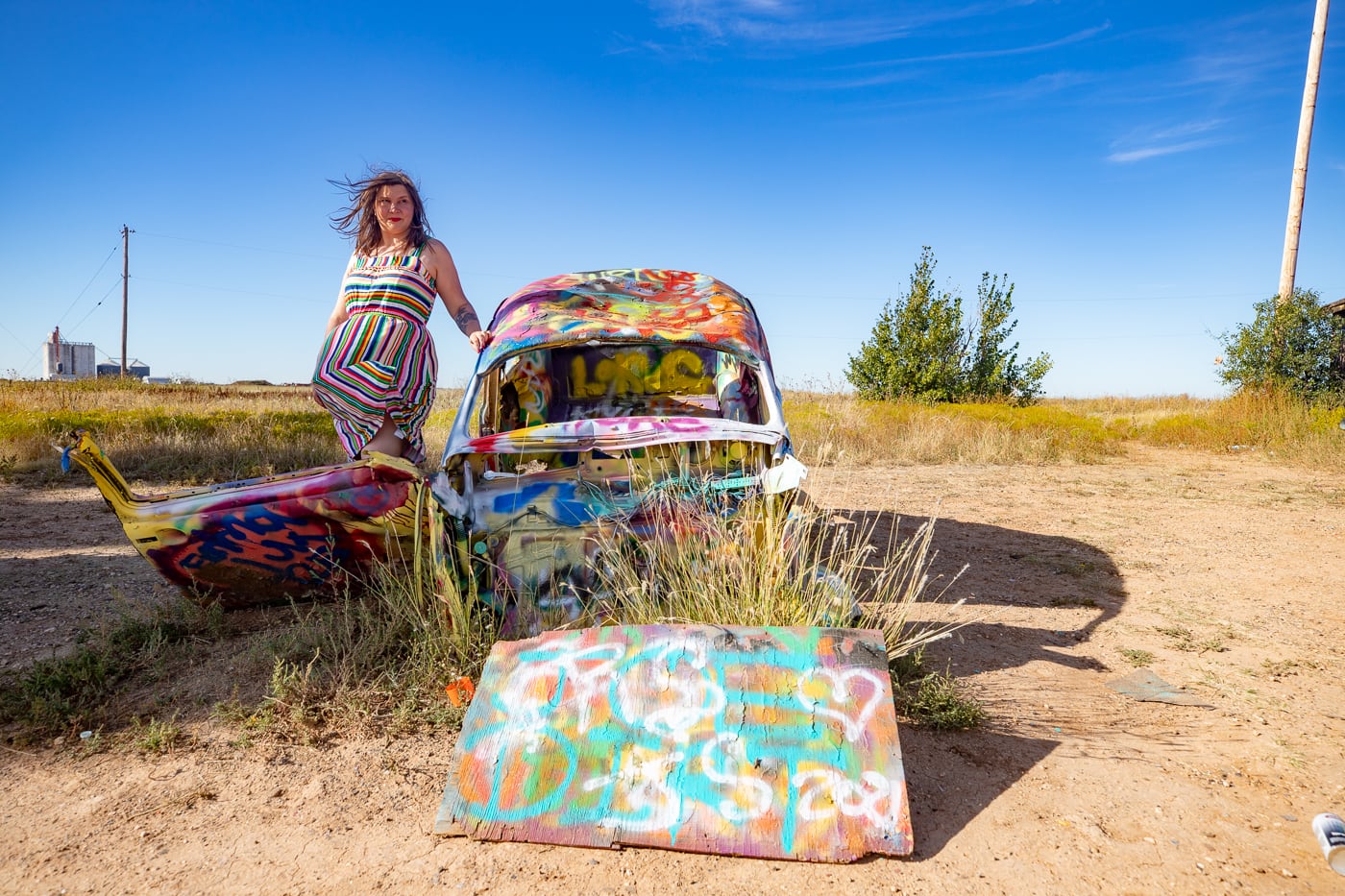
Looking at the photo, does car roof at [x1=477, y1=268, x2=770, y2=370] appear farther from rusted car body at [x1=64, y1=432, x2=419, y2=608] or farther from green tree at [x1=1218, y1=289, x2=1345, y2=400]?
green tree at [x1=1218, y1=289, x2=1345, y2=400]

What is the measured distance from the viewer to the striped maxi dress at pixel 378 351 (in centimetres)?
416

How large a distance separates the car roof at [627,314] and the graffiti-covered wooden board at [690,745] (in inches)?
79.8

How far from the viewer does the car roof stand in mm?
4527

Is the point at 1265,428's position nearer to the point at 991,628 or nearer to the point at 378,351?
the point at 991,628

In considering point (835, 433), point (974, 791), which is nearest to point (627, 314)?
point (974, 791)

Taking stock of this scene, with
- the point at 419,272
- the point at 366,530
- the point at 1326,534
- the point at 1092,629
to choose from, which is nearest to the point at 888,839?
the point at 366,530

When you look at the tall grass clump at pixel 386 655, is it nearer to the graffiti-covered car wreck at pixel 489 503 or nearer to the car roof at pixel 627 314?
the graffiti-covered car wreck at pixel 489 503

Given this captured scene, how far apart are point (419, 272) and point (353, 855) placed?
117 inches

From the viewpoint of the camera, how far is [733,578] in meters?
3.52

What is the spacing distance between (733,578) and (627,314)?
2021 mm

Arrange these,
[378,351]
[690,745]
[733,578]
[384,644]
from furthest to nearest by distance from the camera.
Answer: [378,351] < [384,644] < [733,578] < [690,745]

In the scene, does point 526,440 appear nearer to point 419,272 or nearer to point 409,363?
point 409,363

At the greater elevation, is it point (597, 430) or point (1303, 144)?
point (1303, 144)

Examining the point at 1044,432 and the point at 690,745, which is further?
the point at 1044,432
